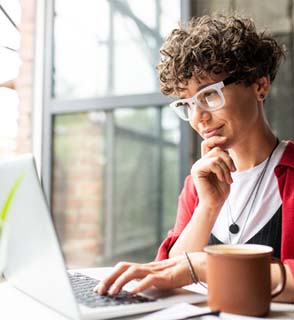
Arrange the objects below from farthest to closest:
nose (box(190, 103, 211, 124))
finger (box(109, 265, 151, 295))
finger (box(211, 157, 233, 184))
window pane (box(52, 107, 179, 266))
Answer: window pane (box(52, 107, 179, 266)) → nose (box(190, 103, 211, 124)) → finger (box(211, 157, 233, 184)) → finger (box(109, 265, 151, 295))

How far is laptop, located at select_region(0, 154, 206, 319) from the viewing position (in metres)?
0.63

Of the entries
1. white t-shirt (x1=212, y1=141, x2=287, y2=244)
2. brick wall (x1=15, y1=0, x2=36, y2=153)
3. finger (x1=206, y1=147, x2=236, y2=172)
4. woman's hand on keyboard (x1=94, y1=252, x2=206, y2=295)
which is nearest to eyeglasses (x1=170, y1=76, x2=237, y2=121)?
finger (x1=206, y1=147, x2=236, y2=172)

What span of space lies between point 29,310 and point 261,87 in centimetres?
86

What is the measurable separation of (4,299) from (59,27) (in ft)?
7.44

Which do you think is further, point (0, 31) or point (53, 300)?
point (0, 31)

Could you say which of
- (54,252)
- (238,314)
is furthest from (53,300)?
(238,314)

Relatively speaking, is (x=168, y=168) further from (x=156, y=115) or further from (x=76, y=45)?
(x=76, y=45)

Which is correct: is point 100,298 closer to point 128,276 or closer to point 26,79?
point 128,276

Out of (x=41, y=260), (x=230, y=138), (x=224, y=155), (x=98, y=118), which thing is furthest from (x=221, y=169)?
(x=98, y=118)

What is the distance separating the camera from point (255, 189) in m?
1.21

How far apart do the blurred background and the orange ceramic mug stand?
1.67 m

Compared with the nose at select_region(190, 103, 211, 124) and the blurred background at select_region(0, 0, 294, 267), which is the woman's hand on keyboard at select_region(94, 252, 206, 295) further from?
the blurred background at select_region(0, 0, 294, 267)

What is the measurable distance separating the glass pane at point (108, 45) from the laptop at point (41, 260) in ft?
5.92

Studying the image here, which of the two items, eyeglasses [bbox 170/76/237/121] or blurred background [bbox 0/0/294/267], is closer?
eyeglasses [bbox 170/76/237/121]
